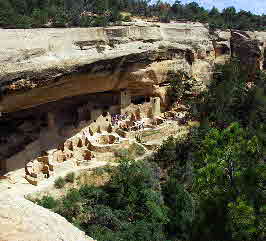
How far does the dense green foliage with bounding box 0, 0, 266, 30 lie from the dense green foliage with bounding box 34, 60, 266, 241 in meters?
6.57

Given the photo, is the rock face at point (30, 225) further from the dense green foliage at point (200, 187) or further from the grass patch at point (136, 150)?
the grass patch at point (136, 150)

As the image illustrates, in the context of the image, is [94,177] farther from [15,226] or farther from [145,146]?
[15,226]

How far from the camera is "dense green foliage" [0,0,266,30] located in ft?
88.4

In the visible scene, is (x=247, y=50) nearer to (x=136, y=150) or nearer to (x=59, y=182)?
(x=136, y=150)

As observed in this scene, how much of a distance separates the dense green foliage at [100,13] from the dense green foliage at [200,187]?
6.57 m

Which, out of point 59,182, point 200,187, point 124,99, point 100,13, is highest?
point 100,13

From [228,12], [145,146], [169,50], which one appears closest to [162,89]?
[169,50]

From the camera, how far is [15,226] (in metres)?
4.66

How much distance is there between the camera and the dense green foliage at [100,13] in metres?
27.0

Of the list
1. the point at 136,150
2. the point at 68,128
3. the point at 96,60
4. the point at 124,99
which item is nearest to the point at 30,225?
the point at 96,60

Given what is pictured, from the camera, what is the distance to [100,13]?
35062 millimetres

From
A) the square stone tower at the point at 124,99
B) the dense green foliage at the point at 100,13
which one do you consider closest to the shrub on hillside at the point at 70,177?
the square stone tower at the point at 124,99

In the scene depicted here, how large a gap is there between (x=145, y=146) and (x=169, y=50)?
5390mm

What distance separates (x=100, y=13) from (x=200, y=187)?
93.6 ft
